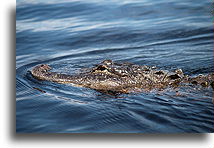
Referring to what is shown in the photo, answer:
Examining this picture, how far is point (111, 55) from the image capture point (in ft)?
19.5

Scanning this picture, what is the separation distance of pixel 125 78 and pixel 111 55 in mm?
1204

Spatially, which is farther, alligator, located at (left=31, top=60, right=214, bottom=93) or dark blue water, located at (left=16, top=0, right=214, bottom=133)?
alligator, located at (left=31, top=60, right=214, bottom=93)

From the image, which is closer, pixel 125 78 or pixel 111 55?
pixel 125 78

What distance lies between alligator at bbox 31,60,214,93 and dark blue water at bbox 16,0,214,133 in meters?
0.15

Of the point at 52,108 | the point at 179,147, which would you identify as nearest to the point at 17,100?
the point at 52,108

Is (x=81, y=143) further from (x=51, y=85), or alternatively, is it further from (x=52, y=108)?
(x=51, y=85)

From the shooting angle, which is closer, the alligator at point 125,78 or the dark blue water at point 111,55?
the dark blue water at point 111,55

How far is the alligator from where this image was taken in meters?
4.63

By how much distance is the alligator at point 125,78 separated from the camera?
4633mm

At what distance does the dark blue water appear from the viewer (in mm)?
3916

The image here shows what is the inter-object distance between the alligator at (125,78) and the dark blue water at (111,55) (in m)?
0.15

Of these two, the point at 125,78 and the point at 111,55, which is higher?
the point at 111,55

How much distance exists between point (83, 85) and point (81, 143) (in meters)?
1.07
